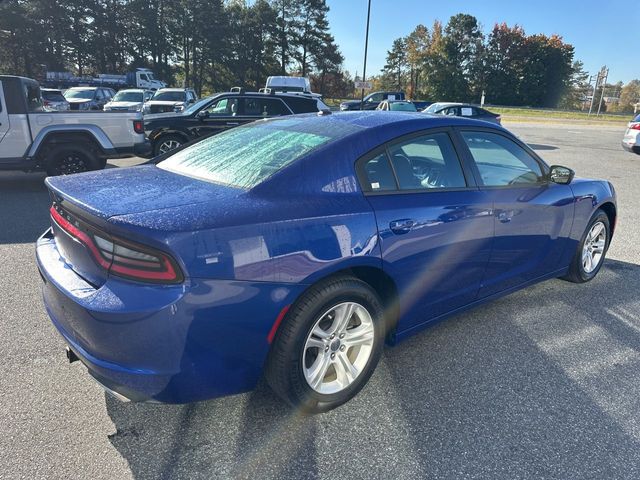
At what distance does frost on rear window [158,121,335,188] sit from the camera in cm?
250

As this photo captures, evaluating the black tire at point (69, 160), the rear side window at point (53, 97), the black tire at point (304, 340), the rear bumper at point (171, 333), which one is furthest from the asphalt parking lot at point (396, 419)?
the rear side window at point (53, 97)

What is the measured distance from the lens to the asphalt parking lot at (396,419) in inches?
83.4

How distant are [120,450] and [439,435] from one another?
158 centimetres

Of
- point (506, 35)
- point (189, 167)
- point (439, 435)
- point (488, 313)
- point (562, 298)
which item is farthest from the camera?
point (506, 35)

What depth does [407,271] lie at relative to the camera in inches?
105

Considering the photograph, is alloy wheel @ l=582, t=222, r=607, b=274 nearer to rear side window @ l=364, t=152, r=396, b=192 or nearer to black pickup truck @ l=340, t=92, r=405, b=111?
rear side window @ l=364, t=152, r=396, b=192

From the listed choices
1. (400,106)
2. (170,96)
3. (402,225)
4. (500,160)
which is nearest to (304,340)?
(402,225)

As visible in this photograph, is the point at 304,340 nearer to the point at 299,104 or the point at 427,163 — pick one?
the point at 427,163

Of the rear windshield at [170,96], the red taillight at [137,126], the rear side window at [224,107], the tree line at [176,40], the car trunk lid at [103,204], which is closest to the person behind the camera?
the car trunk lid at [103,204]

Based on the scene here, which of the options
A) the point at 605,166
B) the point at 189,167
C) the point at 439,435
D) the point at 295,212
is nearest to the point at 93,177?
the point at 189,167

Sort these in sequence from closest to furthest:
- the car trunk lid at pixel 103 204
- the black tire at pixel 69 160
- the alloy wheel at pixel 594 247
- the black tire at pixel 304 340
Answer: the car trunk lid at pixel 103 204
the black tire at pixel 304 340
the alloy wheel at pixel 594 247
the black tire at pixel 69 160

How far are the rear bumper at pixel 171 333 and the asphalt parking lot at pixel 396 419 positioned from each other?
36cm

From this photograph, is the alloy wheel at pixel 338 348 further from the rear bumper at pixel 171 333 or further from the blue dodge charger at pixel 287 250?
the rear bumper at pixel 171 333

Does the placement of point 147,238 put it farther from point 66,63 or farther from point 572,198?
point 66,63
